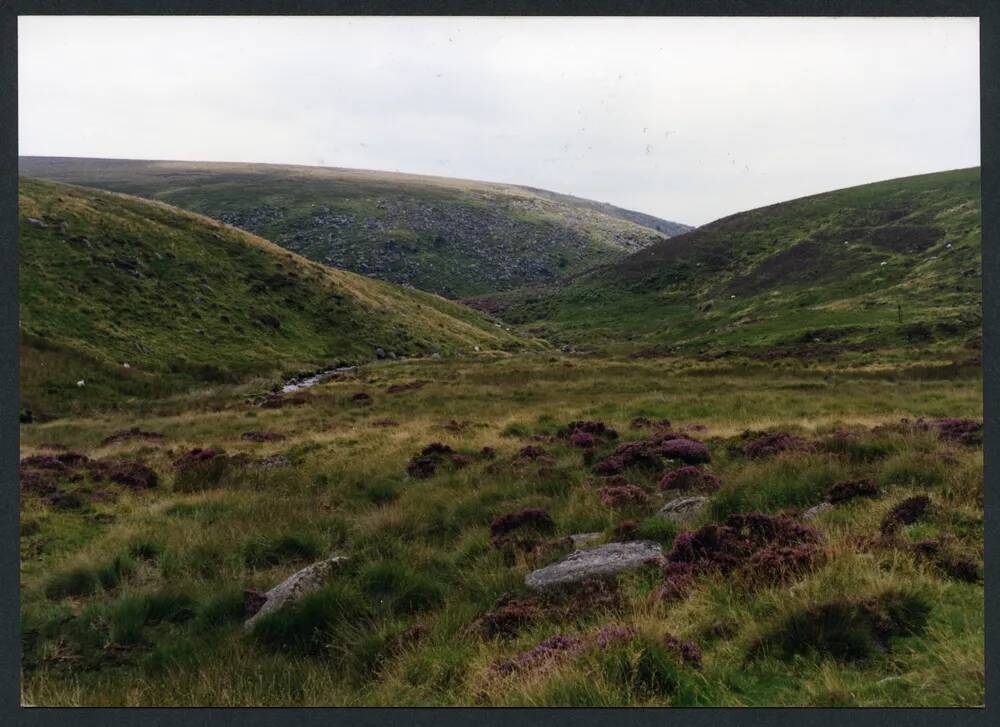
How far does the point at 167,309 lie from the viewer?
1849 inches

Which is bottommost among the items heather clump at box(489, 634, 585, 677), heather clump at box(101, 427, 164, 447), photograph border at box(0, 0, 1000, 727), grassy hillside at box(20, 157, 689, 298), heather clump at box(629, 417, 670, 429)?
heather clump at box(101, 427, 164, 447)

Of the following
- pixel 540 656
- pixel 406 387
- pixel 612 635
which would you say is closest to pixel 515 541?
pixel 540 656

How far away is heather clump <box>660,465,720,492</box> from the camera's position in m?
9.55

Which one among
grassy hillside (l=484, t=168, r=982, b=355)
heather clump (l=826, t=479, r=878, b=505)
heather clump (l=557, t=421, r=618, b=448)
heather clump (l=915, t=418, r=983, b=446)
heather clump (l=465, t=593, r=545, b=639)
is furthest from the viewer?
grassy hillside (l=484, t=168, r=982, b=355)

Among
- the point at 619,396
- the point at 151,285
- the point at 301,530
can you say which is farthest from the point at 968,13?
the point at 151,285

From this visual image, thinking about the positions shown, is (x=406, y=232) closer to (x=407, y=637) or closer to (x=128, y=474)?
(x=128, y=474)

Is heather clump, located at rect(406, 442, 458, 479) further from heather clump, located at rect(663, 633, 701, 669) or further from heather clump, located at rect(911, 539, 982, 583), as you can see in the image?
heather clump, located at rect(911, 539, 982, 583)

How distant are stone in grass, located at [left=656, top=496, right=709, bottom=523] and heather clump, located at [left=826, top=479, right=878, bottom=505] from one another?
1683mm

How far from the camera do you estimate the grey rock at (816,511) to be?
7113 millimetres

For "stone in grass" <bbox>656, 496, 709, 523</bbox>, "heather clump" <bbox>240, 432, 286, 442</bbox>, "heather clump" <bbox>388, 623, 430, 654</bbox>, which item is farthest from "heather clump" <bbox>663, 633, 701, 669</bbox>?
"heather clump" <bbox>240, 432, 286, 442</bbox>

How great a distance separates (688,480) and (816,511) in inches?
103

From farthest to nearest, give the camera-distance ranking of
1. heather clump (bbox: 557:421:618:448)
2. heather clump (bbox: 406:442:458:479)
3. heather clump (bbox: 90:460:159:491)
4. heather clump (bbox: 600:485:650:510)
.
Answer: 1. heather clump (bbox: 557:421:618:448)
2. heather clump (bbox: 90:460:159:491)
3. heather clump (bbox: 406:442:458:479)
4. heather clump (bbox: 600:485:650:510)

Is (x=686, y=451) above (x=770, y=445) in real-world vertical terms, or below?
below

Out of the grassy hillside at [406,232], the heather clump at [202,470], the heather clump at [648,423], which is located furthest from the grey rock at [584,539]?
the grassy hillside at [406,232]
